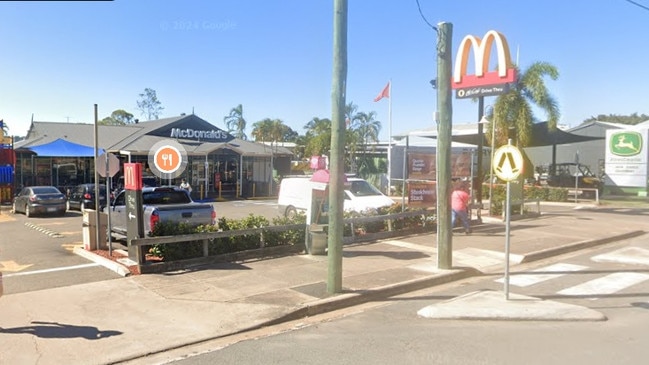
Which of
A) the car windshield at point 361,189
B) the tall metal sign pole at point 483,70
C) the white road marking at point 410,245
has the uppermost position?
the tall metal sign pole at point 483,70

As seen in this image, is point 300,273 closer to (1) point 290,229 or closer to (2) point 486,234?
(1) point 290,229

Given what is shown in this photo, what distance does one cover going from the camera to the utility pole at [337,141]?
7.92 metres

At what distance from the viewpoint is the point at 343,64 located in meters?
8.01

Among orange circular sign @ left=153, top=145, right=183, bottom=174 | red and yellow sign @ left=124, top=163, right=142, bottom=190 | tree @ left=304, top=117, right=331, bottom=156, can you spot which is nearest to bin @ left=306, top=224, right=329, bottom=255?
red and yellow sign @ left=124, top=163, right=142, bottom=190

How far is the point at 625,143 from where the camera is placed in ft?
90.8

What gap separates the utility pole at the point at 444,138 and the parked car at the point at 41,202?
17.6 m

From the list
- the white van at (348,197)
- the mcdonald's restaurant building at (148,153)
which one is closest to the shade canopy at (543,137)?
the white van at (348,197)

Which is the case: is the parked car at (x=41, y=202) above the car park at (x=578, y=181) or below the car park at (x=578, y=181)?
below

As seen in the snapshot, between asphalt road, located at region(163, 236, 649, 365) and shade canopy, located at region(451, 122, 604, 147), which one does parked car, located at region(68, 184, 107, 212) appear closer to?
asphalt road, located at region(163, 236, 649, 365)

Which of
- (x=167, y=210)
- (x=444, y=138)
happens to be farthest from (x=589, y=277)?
(x=167, y=210)

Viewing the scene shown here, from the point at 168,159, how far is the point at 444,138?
7.32 meters

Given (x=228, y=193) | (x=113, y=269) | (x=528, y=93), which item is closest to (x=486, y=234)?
(x=113, y=269)

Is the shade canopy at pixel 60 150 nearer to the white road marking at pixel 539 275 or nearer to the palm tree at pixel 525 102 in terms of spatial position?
the palm tree at pixel 525 102

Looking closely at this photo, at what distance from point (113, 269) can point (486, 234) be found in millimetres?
10503
